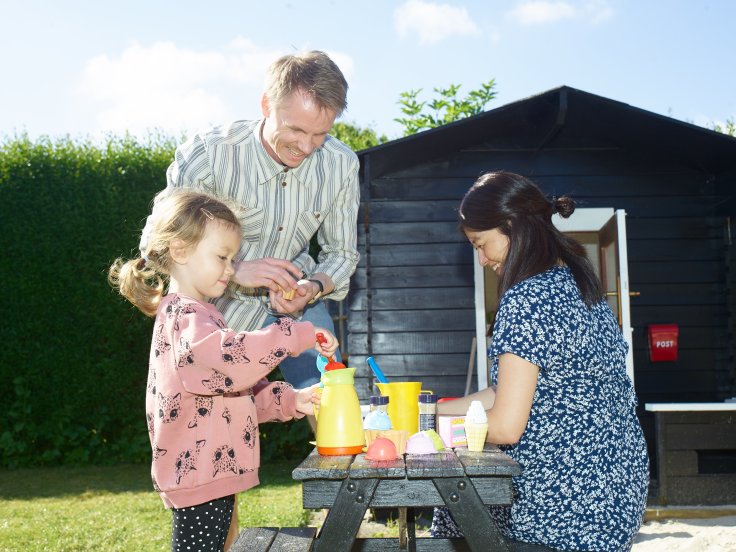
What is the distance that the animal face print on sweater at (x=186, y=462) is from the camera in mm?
2320

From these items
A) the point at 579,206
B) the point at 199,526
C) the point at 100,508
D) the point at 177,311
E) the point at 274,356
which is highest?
the point at 579,206

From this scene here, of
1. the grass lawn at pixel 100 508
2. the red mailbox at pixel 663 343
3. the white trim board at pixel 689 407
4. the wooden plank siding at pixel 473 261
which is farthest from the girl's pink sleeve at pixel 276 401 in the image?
the red mailbox at pixel 663 343

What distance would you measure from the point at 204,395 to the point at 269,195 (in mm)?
1046

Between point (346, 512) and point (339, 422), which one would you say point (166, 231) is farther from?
point (346, 512)

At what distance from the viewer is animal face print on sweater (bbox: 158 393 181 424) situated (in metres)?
2.32

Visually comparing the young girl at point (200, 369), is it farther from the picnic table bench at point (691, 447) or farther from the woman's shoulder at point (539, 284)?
the picnic table bench at point (691, 447)

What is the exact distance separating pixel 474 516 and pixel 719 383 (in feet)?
19.8

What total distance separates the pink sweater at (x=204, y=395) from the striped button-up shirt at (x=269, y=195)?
0.69 meters

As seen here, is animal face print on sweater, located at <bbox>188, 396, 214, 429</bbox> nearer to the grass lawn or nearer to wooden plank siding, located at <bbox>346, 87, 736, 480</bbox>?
the grass lawn

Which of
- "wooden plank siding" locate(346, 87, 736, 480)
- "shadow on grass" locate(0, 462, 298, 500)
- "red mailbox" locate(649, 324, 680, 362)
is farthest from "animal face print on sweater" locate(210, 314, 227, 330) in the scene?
"red mailbox" locate(649, 324, 680, 362)

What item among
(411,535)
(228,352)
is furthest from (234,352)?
(411,535)

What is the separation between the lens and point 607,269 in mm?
7176

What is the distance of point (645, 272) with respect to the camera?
286 inches

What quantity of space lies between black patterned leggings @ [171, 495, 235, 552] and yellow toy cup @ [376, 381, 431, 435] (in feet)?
1.85
